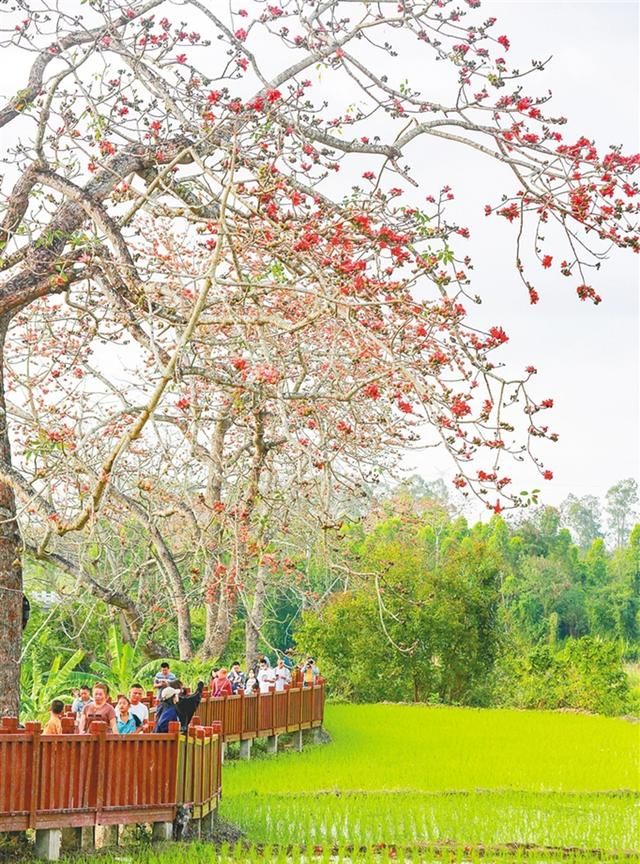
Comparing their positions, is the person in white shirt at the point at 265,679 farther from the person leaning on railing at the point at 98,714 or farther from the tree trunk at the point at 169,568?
the person leaning on railing at the point at 98,714

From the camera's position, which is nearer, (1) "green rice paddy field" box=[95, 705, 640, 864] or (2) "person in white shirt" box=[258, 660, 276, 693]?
(1) "green rice paddy field" box=[95, 705, 640, 864]

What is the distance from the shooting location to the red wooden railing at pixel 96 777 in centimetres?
1046

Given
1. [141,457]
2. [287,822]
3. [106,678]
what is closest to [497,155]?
[287,822]

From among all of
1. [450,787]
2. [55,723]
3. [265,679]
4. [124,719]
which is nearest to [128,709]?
[124,719]

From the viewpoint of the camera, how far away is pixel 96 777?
11031mm

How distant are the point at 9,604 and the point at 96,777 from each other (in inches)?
67.9

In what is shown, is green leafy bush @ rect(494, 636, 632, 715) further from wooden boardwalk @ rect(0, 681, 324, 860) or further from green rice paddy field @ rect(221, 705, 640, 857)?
wooden boardwalk @ rect(0, 681, 324, 860)

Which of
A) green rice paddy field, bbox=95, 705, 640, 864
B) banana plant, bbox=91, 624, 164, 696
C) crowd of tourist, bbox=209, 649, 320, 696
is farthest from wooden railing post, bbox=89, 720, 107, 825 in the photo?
banana plant, bbox=91, 624, 164, 696

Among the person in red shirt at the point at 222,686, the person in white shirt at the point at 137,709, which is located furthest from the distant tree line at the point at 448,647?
the person in white shirt at the point at 137,709

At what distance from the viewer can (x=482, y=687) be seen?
32.2 m

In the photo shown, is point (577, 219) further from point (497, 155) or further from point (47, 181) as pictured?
point (47, 181)

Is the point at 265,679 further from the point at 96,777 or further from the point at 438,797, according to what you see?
the point at 96,777

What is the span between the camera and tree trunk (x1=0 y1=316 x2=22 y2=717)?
11.6 metres

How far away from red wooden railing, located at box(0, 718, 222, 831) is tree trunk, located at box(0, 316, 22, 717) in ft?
2.72
